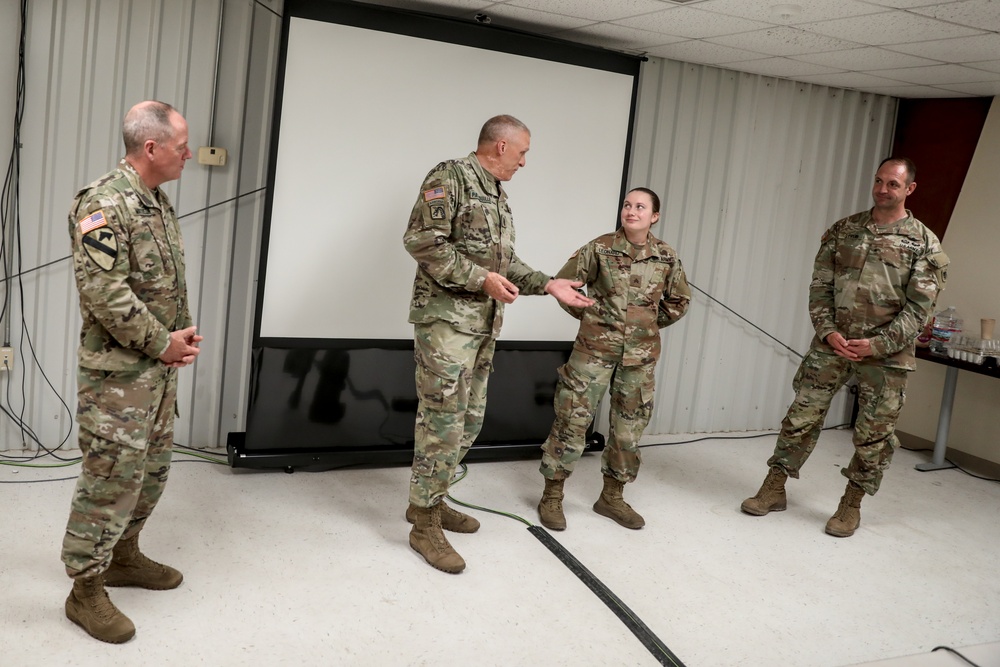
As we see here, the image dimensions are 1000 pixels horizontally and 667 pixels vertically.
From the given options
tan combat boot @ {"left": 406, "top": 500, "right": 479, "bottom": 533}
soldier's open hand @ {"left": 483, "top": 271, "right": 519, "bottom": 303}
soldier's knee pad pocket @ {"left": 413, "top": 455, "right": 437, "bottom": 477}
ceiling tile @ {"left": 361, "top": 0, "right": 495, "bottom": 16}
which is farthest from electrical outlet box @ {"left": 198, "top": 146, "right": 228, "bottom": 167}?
tan combat boot @ {"left": 406, "top": 500, "right": 479, "bottom": 533}

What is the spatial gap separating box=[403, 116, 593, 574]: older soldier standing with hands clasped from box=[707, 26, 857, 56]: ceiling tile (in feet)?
5.39

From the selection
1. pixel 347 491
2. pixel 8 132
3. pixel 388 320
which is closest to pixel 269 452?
pixel 347 491

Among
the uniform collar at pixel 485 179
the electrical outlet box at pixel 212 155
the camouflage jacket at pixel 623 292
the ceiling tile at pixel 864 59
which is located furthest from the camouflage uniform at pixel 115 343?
the ceiling tile at pixel 864 59

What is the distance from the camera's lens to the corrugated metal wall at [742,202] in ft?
16.7

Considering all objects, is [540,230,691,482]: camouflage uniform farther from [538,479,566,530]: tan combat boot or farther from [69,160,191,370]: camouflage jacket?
[69,160,191,370]: camouflage jacket

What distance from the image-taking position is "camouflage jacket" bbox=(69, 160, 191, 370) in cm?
230

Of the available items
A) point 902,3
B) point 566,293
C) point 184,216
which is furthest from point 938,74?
point 184,216

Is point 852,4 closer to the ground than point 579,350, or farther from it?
farther from it

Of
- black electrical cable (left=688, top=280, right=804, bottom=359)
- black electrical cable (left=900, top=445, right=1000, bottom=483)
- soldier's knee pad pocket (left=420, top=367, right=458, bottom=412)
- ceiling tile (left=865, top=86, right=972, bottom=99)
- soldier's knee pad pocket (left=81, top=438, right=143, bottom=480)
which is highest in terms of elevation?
ceiling tile (left=865, top=86, right=972, bottom=99)

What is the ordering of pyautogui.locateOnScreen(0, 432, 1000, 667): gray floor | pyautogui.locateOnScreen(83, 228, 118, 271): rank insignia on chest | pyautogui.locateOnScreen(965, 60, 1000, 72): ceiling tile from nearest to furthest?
pyautogui.locateOnScreen(83, 228, 118, 271): rank insignia on chest < pyautogui.locateOnScreen(0, 432, 1000, 667): gray floor < pyautogui.locateOnScreen(965, 60, 1000, 72): ceiling tile

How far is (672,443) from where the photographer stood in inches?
205

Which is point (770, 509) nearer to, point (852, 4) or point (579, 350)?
point (579, 350)

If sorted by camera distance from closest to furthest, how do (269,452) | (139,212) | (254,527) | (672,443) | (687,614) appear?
(139,212) → (687,614) → (254,527) → (269,452) → (672,443)

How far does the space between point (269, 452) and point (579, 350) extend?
1552 mm
